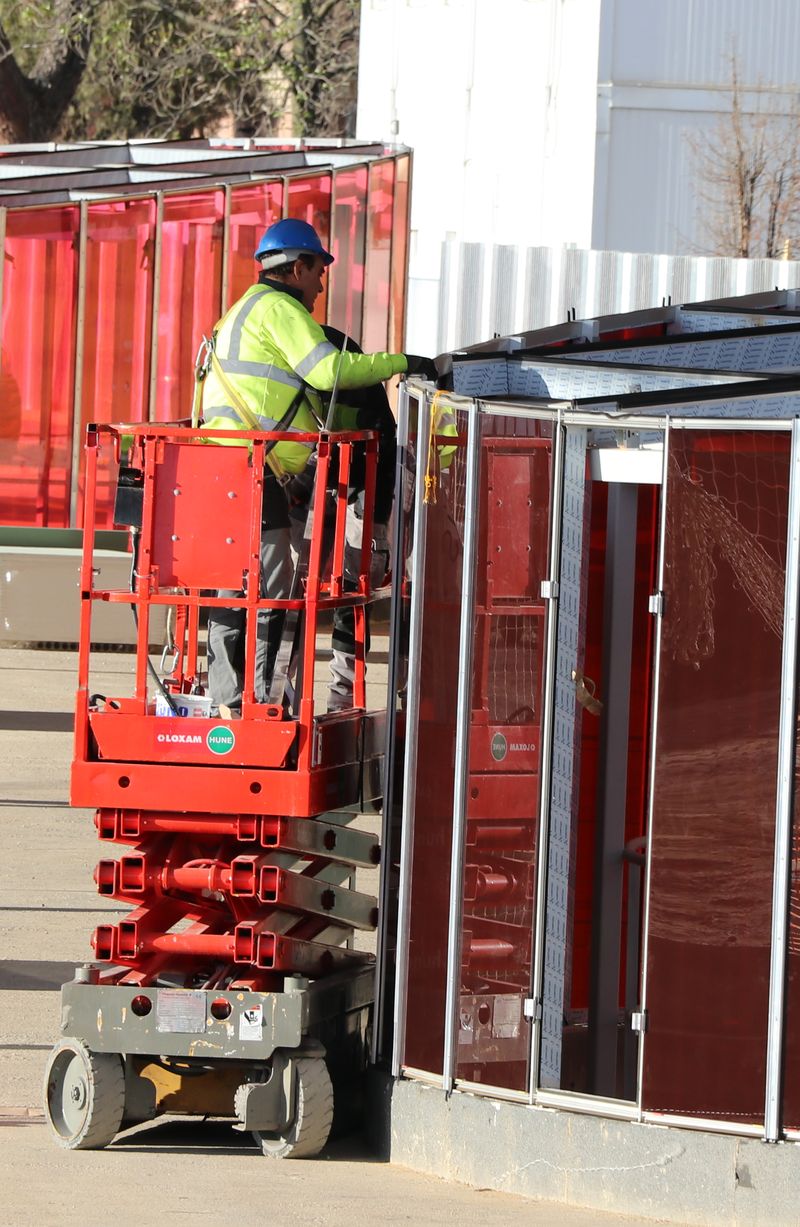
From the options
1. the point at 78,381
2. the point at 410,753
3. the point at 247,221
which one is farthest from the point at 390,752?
the point at 247,221

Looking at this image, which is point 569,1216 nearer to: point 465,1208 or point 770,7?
point 465,1208

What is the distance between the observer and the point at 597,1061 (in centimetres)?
660

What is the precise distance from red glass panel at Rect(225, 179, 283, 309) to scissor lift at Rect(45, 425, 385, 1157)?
1133 centimetres

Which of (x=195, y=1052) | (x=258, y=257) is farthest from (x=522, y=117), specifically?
(x=195, y=1052)

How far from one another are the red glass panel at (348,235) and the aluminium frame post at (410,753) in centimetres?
1239

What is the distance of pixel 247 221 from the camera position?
1791cm

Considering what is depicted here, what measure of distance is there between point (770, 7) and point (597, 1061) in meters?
20.2

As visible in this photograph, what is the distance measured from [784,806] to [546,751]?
722 mm

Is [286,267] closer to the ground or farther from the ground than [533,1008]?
farther from the ground

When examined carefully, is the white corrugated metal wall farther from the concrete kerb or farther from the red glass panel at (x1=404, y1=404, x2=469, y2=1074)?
the concrete kerb

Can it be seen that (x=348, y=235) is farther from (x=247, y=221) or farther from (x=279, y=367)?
(x=279, y=367)

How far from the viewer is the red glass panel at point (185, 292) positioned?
17594 millimetres

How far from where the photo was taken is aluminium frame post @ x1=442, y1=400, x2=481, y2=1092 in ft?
19.9

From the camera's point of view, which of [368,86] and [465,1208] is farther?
[368,86]
